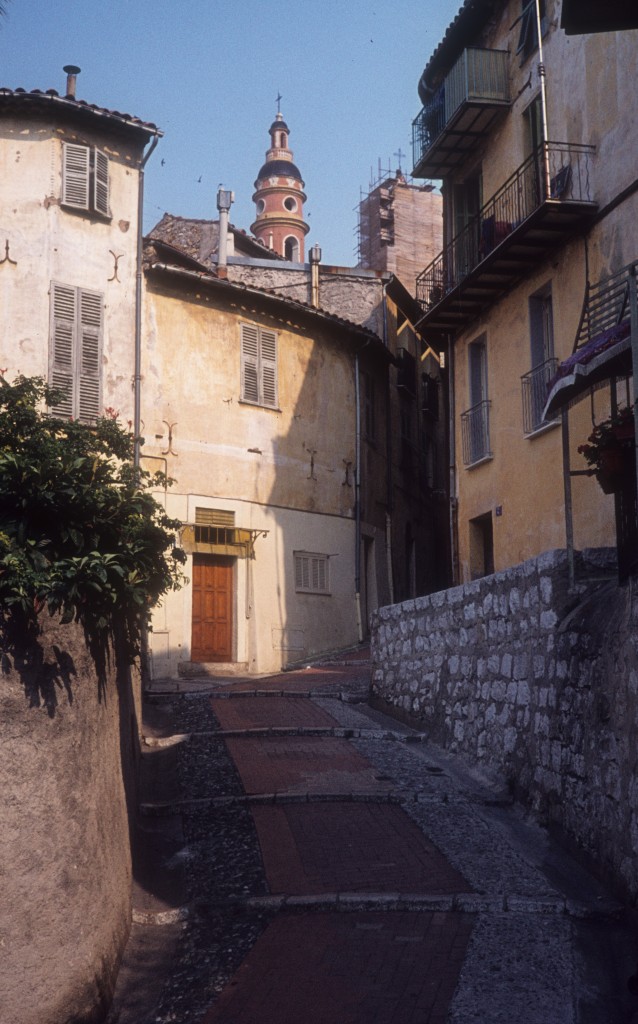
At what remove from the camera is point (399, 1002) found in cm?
521

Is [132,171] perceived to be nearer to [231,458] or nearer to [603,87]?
[231,458]

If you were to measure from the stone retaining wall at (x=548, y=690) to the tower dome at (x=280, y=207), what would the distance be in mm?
53325

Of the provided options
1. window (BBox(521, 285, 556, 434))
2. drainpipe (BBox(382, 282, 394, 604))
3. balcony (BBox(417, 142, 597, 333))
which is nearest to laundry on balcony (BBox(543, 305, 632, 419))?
balcony (BBox(417, 142, 597, 333))

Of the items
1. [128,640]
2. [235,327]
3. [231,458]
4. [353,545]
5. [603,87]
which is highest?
[603,87]

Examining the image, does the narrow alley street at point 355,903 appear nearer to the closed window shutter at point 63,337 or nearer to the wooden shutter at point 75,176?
the closed window shutter at point 63,337

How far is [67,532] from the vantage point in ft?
17.3

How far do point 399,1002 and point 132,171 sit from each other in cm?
1727

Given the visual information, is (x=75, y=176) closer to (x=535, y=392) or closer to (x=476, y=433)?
(x=476, y=433)

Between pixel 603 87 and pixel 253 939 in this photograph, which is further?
pixel 603 87

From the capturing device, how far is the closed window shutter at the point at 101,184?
18.9 metres

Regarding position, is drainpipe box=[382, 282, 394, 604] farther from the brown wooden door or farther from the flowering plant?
the flowering plant

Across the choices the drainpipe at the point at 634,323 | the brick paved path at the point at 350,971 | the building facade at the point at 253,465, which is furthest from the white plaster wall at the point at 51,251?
the brick paved path at the point at 350,971

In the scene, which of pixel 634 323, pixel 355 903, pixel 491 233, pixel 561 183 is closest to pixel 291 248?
pixel 491 233

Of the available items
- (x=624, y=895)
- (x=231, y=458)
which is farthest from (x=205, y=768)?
(x=231, y=458)
